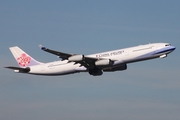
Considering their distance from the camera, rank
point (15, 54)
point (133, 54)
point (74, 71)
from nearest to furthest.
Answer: point (133, 54) < point (74, 71) < point (15, 54)

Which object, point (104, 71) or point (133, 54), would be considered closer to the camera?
point (133, 54)

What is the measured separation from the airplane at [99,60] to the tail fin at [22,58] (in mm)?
3275

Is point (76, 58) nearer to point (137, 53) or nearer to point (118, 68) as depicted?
point (137, 53)

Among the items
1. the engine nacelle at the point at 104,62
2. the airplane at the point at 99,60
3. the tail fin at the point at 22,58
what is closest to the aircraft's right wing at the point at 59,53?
the airplane at the point at 99,60

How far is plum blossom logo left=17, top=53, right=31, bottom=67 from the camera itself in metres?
102

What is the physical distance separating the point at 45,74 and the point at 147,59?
20.4 metres

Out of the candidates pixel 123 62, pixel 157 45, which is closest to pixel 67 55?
pixel 123 62

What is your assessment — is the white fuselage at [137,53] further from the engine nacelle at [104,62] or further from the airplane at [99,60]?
the engine nacelle at [104,62]

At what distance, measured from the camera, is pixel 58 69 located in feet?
306

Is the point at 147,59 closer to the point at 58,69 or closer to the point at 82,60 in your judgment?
the point at 82,60

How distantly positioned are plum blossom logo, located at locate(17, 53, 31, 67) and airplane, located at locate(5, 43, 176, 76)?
3.91 m

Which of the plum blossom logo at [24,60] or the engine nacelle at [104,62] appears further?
the plum blossom logo at [24,60]

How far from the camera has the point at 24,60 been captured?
102250 mm

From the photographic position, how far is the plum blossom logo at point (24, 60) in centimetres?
10162
